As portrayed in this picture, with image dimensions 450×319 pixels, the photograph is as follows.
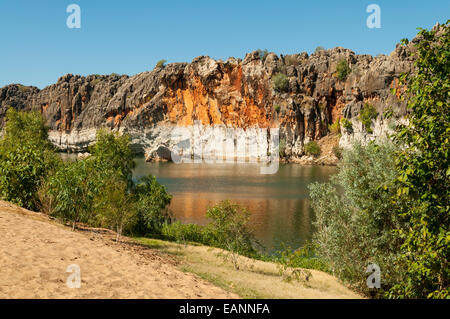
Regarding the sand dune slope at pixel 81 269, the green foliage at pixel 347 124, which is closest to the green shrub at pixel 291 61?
the green foliage at pixel 347 124

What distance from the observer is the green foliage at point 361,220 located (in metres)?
13.7

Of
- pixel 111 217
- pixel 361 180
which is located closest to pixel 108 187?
pixel 111 217

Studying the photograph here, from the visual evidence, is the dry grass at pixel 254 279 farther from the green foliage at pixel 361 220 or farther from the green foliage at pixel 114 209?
the green foliage at pixel 114 209

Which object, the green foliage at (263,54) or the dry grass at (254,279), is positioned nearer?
the dry grass at (254,279)

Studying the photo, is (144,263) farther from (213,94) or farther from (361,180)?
(213,94)

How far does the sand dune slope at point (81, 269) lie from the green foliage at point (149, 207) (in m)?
14.6

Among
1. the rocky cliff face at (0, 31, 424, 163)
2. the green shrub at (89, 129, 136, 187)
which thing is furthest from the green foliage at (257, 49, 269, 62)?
the green shrub at (89, 129, 136, 187)

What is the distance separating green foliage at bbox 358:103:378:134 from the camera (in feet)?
326

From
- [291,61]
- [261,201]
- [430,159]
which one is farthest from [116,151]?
[291,61]

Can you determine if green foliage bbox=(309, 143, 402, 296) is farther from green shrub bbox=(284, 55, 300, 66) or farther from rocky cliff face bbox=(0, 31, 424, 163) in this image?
green shrub bbox=(284, 55, 300, 66)

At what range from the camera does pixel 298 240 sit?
28812 millimetres

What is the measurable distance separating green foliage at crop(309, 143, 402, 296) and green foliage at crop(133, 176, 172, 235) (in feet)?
55.1

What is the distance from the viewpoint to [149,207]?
29.8 metres
